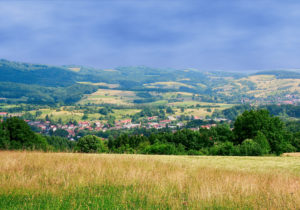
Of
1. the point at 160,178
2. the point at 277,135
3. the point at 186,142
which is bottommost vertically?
the point at 186,142

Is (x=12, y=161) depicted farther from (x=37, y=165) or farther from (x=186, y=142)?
(x=186, y=142)

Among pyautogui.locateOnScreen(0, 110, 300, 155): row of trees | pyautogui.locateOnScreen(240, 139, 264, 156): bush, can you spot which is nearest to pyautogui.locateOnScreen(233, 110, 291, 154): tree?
pyautogui.locateOnScreen(0, 110, 300, 155): row of trees

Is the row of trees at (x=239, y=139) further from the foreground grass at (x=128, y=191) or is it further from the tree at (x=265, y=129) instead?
the foreground grass at (x=128, y=191)

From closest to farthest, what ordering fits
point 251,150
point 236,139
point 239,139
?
point 251,150 → point 239,139 → point 236,139

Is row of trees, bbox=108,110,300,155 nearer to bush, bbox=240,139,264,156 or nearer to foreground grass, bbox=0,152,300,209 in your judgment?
bush, bbox=240,139,264,156

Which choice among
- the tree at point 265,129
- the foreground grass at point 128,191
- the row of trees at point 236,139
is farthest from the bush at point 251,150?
the foreground grass at point 128,191

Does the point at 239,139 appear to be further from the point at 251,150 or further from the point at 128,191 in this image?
the point at 128,191

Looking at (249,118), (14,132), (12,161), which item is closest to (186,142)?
(249,118)

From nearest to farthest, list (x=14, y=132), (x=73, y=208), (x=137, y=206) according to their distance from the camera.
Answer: (x=73, y=208), (x=137, y=206), (x=14, y=132)

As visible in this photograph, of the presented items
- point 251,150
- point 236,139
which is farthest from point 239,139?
point 251,150

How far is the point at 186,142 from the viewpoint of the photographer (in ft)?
259

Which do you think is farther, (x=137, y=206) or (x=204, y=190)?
(x=204, y=190)

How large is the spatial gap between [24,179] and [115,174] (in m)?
2.88

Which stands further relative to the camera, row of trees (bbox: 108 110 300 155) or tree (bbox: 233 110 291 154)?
tree (bbox: 233 110 291 154)
